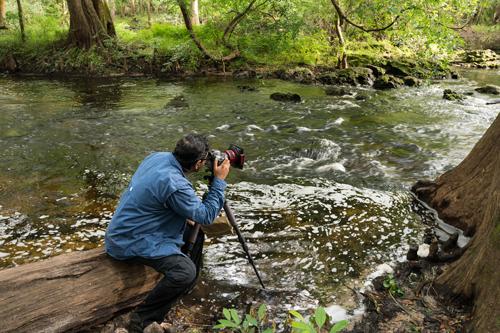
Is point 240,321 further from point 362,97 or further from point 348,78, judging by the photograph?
point 348,78

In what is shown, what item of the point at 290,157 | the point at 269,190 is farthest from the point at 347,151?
the point at 269,190

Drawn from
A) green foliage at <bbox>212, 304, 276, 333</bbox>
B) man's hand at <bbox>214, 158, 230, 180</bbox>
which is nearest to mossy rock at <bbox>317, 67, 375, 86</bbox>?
man's hand at <bbox>214, 158, 230, 180</bbox>

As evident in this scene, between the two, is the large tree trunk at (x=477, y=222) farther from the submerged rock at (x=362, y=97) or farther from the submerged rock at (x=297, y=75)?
the submerged rock at (x=297, y=75)

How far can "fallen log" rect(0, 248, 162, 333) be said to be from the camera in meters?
2.45

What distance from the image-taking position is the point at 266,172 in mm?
6668

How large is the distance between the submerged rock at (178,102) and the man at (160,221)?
9.66 m

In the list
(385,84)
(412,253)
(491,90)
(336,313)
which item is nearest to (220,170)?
(336,313)

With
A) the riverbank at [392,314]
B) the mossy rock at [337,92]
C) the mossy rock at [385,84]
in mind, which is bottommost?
the riverbank at [392,314]

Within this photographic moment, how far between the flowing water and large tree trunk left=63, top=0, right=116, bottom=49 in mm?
5754

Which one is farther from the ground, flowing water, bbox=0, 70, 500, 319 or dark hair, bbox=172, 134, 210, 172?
dark hair, bbox=172, 134, 210, 172

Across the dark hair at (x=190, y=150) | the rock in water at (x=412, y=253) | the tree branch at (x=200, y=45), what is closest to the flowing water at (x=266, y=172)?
the rock in water at (x=412, y=253)

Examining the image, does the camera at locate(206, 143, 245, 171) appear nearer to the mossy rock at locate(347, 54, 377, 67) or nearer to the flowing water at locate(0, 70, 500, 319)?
the flowing water at locate(0, 70, 500, 319)

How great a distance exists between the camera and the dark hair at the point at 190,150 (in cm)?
282

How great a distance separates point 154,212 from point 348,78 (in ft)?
53.2
